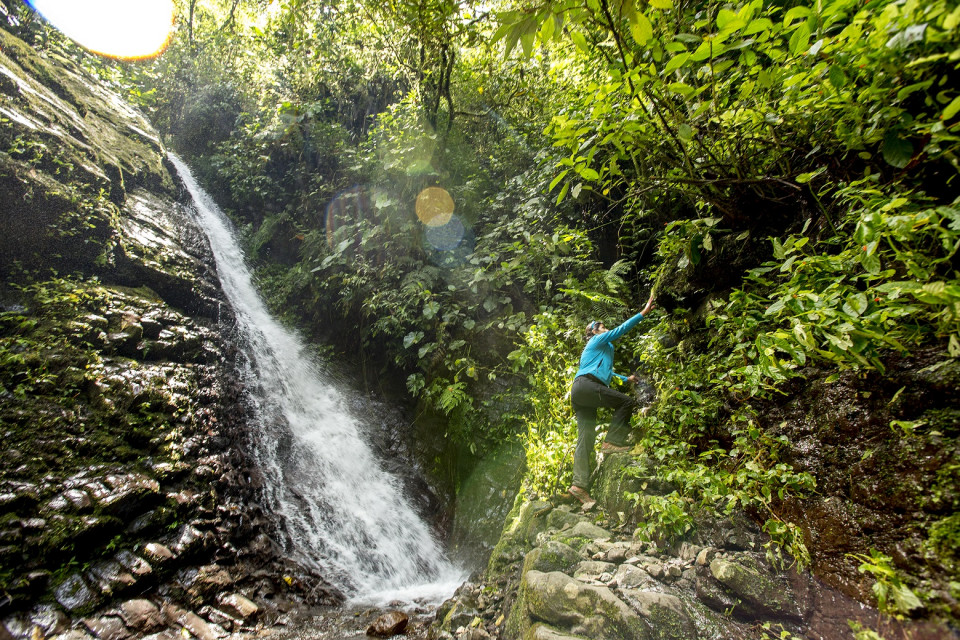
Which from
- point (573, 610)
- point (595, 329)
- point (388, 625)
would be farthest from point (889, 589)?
point (388, 625)

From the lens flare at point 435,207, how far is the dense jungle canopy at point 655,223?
0.20 ft

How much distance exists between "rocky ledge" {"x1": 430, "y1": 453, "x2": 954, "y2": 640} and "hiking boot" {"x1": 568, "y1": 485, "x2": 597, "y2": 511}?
229mm

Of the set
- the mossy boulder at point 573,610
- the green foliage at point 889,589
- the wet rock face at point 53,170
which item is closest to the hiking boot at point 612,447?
the mossy boulder at point 573,610

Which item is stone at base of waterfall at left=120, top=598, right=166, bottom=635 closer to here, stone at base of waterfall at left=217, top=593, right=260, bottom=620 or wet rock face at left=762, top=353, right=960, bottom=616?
stone at base of waterfall at left=217, top=593, right=260, bottom=620

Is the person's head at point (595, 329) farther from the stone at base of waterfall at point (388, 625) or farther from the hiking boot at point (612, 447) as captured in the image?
the stone at base of waterfall at point (388, 625)

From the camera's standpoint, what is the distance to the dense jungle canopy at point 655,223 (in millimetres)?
1851

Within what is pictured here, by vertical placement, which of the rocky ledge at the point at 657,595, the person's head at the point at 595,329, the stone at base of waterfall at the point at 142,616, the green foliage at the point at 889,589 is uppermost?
the person's head at the point at 595,329

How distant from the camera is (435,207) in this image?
8625 mm

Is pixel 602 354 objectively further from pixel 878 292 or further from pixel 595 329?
pixel 878 292

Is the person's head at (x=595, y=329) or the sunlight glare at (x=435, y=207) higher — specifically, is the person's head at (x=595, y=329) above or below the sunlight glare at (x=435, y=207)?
below

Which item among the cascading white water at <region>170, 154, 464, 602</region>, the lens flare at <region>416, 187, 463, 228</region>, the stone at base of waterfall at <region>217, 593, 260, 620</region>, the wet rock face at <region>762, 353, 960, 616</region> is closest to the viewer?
the wet rock face at <region>762, 353, 960, 616</region>

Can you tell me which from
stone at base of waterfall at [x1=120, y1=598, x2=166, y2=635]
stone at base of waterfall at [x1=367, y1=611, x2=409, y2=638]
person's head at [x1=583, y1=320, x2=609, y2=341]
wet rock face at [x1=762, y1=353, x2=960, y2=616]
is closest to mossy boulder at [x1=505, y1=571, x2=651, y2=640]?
wet rock face at [x1=762, y1=353, x2=960, y2=616]

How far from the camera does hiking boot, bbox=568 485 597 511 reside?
12.6ft

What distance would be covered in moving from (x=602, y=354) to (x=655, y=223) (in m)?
2.35
